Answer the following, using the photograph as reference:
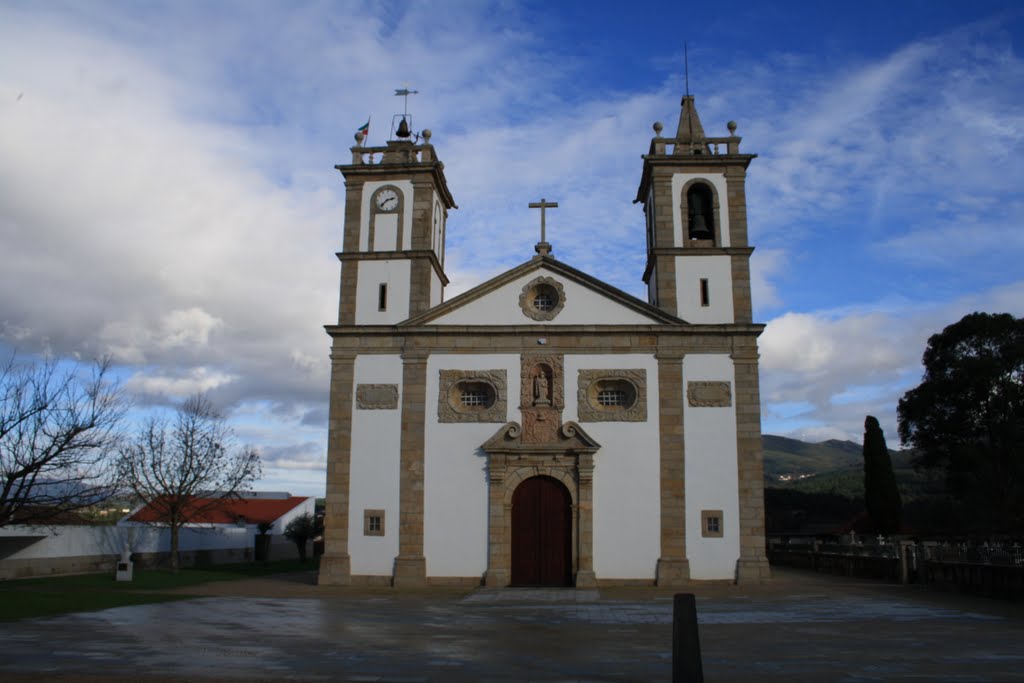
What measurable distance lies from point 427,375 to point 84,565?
14.0 metres

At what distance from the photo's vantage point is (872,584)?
75.0ft

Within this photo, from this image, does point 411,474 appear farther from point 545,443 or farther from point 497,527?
point 545,443

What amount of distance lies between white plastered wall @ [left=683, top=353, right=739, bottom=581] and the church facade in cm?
4

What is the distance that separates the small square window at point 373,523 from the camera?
22.6 m

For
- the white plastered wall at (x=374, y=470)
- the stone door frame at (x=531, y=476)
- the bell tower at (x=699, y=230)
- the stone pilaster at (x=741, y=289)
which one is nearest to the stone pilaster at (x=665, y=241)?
the bell tower at (x=699, y=230)

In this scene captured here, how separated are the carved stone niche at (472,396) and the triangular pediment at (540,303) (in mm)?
1524

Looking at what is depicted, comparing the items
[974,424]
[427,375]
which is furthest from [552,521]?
[974,424]

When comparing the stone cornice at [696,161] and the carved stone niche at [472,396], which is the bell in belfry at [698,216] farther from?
the carved stone niche at [472,396]

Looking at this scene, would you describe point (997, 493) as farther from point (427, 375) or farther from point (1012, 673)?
point (1012, 673)

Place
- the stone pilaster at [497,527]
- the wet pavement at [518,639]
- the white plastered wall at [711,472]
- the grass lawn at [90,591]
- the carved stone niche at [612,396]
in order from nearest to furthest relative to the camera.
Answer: the wet pavement at [518,639]
the grass lawn at [90,591]
the white plastered wall at [711,472]
the stone pilaster at [497,527]
the carved stone niche at [612,396]

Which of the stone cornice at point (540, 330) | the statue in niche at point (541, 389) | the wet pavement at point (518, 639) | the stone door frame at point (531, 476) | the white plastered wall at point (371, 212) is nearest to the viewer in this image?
the wet pavement at point (518, 639)

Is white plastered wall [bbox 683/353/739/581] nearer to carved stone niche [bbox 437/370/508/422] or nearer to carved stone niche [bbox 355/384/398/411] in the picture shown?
carved stone niche [bbox 437/370/508/422]

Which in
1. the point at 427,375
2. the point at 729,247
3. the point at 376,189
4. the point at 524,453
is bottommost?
the point at 524,453

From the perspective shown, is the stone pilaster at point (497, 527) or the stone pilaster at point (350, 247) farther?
the stone pilaster at point (350, 247)
